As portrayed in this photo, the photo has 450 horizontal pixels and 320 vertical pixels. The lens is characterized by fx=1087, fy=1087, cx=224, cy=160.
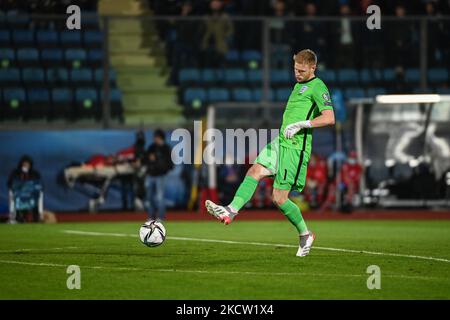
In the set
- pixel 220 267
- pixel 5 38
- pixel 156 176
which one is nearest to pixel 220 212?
pixel 220 267

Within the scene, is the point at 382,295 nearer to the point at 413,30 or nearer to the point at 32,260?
the point at 32,260

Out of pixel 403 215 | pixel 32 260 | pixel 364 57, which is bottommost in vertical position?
pixel 403 215

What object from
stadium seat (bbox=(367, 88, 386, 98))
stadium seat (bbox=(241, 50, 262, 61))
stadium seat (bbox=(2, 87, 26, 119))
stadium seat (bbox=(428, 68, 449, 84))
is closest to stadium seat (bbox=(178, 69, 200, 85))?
stadium seat (bbox=(241, 50, 262, 61))

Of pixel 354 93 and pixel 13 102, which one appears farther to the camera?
pixel 354 93

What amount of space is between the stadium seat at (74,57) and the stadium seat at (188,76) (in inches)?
90.7

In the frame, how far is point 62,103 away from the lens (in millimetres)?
24891

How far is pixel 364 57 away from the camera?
25.6m

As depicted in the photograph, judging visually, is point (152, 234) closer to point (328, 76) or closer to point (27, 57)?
point (27, 57)

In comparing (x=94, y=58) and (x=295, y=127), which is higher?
(x=94, y=58)

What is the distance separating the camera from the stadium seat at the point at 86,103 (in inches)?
975

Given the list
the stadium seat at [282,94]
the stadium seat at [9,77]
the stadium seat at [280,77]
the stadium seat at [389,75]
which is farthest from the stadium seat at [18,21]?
the stadium seat at [389,75]

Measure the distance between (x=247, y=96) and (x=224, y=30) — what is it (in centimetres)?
175

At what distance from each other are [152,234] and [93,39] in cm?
1271
